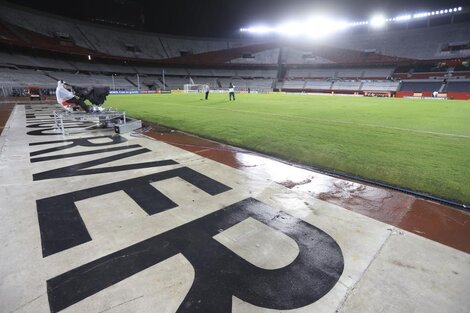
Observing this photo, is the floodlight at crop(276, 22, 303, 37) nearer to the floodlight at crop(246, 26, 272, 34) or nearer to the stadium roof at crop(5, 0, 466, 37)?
the floodlight at crop(246, 26, 272, 34)

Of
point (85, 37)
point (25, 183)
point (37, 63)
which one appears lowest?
point (25, 183)

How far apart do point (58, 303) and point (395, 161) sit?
6.09 meters

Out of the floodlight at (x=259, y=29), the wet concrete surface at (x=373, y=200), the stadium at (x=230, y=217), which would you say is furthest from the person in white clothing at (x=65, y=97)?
the floodlight at (x=259, y=29)

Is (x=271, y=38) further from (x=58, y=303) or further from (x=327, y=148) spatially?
(x=58, y=303)

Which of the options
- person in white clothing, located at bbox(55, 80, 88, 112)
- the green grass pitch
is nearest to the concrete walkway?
the green grass pitch

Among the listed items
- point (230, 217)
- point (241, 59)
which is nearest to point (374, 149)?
point (230, 217)

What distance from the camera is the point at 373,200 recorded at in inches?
151

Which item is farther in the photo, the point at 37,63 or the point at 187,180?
the point at 37,63

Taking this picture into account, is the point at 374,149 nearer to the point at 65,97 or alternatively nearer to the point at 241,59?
the point at 65,97

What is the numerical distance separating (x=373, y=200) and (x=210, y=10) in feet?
199

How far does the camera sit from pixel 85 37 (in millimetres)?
53812

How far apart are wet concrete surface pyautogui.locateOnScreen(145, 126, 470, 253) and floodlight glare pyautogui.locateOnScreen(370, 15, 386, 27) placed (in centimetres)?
6259

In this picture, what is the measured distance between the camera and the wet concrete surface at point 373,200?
3037 mm

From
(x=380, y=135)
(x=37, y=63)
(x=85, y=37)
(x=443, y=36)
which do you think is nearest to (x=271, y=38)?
(x=443, y=36)
